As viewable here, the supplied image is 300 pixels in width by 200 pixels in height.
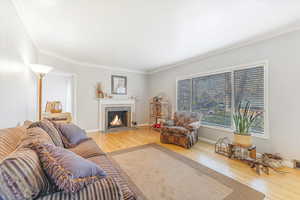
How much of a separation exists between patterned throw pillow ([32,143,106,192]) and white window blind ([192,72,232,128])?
326 cm

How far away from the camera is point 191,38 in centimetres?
269

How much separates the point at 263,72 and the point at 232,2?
1712mm

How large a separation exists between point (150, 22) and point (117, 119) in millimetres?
3900

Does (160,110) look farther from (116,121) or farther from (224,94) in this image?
(224,94)

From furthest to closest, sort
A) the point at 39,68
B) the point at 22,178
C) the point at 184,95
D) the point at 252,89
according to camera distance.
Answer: the point at 184,95
the point at 252,89
the point at 39,68
the point at 22,178

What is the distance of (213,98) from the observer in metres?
3.53

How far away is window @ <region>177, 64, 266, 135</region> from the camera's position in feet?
8.88

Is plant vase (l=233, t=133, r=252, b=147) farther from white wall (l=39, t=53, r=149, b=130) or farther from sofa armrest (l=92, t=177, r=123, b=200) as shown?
white wall (l=39, t=53, r=149, b=130)

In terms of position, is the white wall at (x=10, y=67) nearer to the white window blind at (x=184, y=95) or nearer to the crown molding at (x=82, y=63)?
the crown molding at (x=82, y=63)

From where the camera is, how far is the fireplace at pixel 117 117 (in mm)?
4853

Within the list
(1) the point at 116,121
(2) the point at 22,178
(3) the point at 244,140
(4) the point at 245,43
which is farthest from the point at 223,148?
(1) the point at 116,121

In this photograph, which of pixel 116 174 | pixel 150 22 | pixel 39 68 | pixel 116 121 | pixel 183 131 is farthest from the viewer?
pixel 116 121

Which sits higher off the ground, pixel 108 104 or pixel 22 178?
pixel 108 104

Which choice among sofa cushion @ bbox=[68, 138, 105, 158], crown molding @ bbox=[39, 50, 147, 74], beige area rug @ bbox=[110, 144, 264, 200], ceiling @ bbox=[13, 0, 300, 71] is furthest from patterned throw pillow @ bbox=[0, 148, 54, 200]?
crown molding @ bbox=[39, 50, 147, 74]
